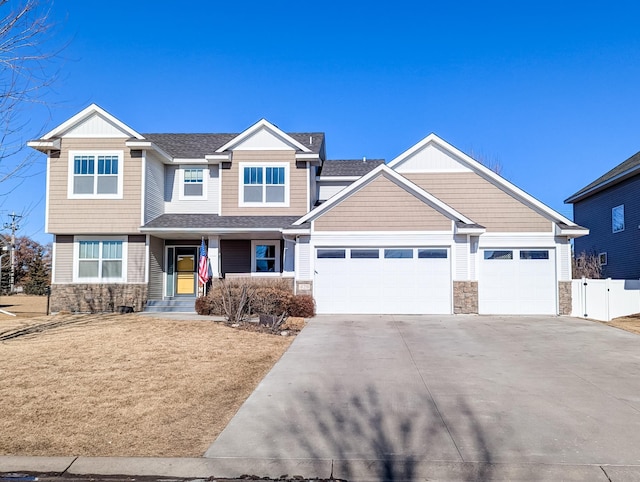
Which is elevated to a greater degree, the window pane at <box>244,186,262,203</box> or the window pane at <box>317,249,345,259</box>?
the window pane at <box>244,186,262,203</box>

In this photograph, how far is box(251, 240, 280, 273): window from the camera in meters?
20.4

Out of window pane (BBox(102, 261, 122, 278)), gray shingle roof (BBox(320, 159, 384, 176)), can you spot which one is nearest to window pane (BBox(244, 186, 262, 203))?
gray shingle roof (BBox(320, 159, 384, 176))

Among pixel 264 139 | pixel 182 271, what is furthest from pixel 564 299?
pixel 182 271

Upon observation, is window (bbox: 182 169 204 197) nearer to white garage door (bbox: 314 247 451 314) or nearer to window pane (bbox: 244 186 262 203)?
window pane (bbox: 244 186 262 203)

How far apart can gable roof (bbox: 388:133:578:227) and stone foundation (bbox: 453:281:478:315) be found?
157 inches

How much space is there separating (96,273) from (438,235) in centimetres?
1318

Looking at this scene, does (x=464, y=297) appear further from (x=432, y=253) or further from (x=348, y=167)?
(x=348, y=167)

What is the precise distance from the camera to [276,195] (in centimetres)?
1995

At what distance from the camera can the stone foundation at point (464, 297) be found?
55.3 ft

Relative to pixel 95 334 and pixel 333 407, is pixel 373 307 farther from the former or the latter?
pixel 333 407

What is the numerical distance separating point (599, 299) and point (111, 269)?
1831 cm

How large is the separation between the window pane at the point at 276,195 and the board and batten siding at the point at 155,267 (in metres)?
4.98

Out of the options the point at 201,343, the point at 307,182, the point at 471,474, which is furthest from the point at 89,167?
the point at 471,474

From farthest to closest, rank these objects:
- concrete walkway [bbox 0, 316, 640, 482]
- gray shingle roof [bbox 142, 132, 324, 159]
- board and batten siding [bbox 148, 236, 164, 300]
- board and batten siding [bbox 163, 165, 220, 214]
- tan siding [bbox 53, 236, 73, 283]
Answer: gray shingle roof [bbox 142, 132, 324, 159], board and batten siding [bbox 163, 165, 220, 214], board and batten siding [bbox 148, 236, 164, 300], tan siding [bbox 53, 236, 73, 283], concrete walkway [bbox 0, 316, 640, 482]
